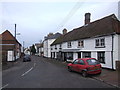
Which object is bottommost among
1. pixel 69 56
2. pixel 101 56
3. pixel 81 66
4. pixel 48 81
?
pixel 48 81

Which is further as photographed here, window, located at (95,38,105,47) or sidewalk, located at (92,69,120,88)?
window, located at (95,38,105,47)

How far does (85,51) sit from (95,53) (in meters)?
2.44

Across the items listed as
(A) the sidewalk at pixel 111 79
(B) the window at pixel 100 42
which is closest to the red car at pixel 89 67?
(A) the sidewalk at pixel 111 79

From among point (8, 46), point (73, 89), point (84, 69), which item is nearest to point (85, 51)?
point (84, 69)

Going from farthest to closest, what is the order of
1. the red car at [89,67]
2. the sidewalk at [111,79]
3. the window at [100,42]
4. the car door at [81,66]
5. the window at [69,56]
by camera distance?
the window at [69,56] < the window at [100,42] < the car door at [81,66] < the red car at [89,67] < the sidewalk at [111,79]

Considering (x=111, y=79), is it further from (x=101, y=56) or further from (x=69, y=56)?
(x=69, y=56)

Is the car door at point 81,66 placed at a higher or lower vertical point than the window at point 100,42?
lower

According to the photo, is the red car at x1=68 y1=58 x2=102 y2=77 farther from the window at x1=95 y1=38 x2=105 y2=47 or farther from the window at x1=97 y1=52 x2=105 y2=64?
the window at x1=95 y1=38 x2=105 y2=47

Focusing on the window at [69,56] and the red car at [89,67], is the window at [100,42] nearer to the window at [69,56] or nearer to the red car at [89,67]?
the red car at [89,67]

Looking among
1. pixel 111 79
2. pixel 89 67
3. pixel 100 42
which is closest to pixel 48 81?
pixel 89 67

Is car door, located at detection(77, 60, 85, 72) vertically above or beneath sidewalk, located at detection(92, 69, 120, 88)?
above

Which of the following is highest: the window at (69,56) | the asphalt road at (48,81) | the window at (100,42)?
the window at (100,42)

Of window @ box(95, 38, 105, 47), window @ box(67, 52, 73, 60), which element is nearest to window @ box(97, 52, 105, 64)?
window @ box(95, 38, 105, 47)

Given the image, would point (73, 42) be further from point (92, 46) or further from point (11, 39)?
point (11, 39)
